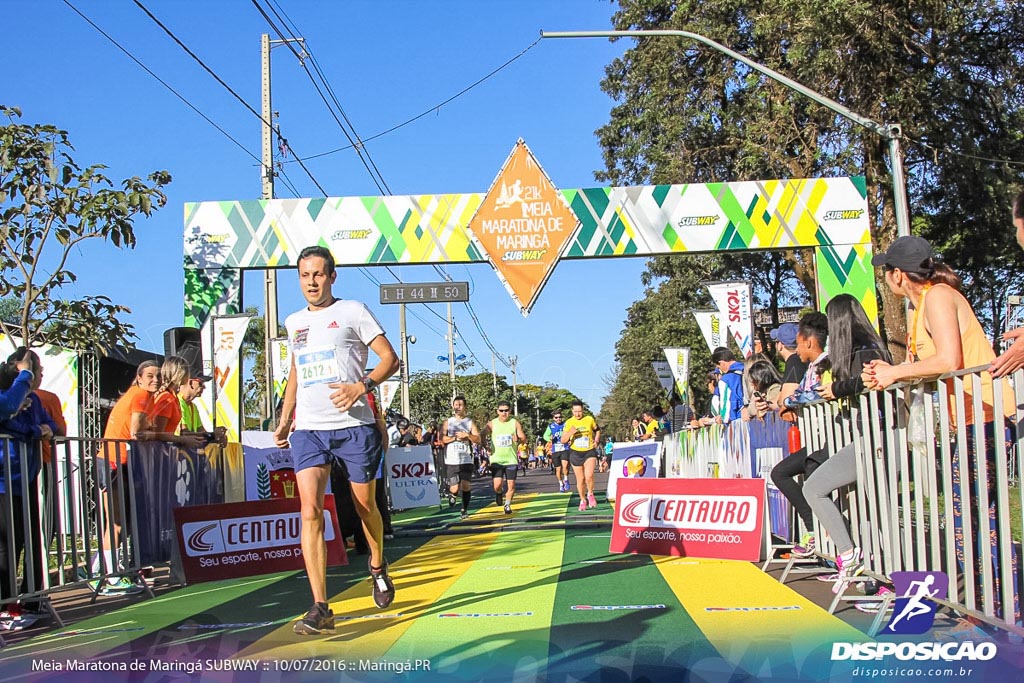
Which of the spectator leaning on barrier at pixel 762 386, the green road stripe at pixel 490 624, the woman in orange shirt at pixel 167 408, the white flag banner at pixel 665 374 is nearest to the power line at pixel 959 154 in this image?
the white flag banner at pixel 665 374

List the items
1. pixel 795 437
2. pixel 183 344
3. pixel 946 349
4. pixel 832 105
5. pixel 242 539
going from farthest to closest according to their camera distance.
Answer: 1. pixel 183 344
2. pixel 832 105
3. pixel 242 539
4. pixel 795 437
5. pixel 946 349

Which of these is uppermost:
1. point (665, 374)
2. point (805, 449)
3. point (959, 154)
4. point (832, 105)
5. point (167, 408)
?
point (959, 154)

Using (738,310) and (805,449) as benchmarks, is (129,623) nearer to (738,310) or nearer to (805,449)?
(805,449)

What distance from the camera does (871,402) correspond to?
19.1 ft

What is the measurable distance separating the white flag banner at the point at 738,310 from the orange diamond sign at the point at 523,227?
4.00m

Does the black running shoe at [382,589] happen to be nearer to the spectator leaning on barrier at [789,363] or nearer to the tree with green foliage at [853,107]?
the spectator leaning on barrier at [789,363]

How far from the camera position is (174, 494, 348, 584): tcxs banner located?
812cm

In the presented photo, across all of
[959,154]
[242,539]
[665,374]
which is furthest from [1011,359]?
[665,374]

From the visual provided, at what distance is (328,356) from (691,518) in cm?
395

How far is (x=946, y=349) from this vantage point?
493 cm

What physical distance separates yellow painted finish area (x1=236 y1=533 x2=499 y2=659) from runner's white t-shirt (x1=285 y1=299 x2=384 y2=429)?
1.13m

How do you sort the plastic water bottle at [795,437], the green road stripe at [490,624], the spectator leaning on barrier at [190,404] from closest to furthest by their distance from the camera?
the green road stripe at [490,624] < the plastic water bottle at [795,437] < the spectator leaning on barrier at [190,404]

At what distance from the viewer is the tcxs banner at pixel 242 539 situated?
8117 mm

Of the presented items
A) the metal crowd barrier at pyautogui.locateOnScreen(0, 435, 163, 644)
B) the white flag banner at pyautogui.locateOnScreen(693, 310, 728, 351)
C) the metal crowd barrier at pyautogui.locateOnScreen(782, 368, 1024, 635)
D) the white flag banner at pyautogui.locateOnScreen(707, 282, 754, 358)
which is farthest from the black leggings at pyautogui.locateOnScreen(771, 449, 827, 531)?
the white flag banner at pyautogui.locateOnScreen(693, 310, 728, 351)
